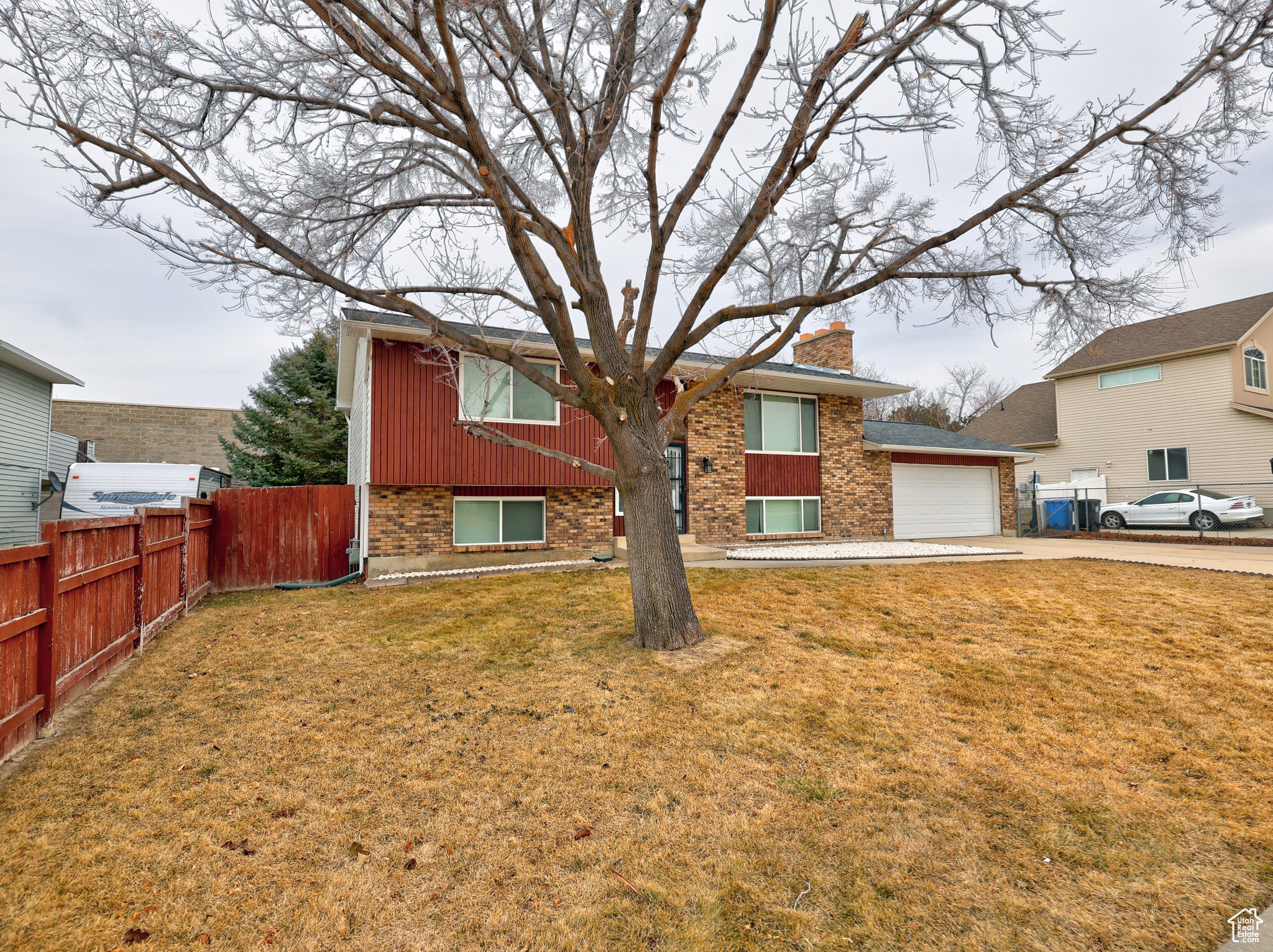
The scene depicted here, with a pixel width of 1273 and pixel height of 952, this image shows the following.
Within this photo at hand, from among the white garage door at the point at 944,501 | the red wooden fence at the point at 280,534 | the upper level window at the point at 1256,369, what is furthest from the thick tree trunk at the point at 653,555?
the upper level window at the point at 1256,369

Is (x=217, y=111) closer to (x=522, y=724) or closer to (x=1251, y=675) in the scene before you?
(x=522, y=724)

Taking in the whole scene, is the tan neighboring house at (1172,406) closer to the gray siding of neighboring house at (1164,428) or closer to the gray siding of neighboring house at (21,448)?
the gray siding of neighboring house at (1164,428)

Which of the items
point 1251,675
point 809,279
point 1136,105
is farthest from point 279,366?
point 1251,675

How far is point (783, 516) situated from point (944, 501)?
5876mm

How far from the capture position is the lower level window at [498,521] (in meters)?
11.0

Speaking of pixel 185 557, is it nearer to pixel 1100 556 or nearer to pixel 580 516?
pixel 580 516

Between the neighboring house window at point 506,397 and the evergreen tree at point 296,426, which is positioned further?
the evergreen tree at point 296,426

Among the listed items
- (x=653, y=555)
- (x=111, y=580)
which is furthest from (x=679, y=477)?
(x=111, y=580)

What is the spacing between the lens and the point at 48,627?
379 cm

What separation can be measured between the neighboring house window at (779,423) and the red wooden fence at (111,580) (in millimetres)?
10296

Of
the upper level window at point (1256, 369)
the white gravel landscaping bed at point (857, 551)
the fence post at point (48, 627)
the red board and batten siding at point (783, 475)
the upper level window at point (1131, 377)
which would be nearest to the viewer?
the fence post at point (48, 627)

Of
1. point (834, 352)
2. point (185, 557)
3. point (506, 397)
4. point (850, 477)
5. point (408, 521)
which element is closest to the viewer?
point (185, 557)

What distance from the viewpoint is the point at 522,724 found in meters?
4.04

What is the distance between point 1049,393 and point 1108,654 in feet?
82.1
